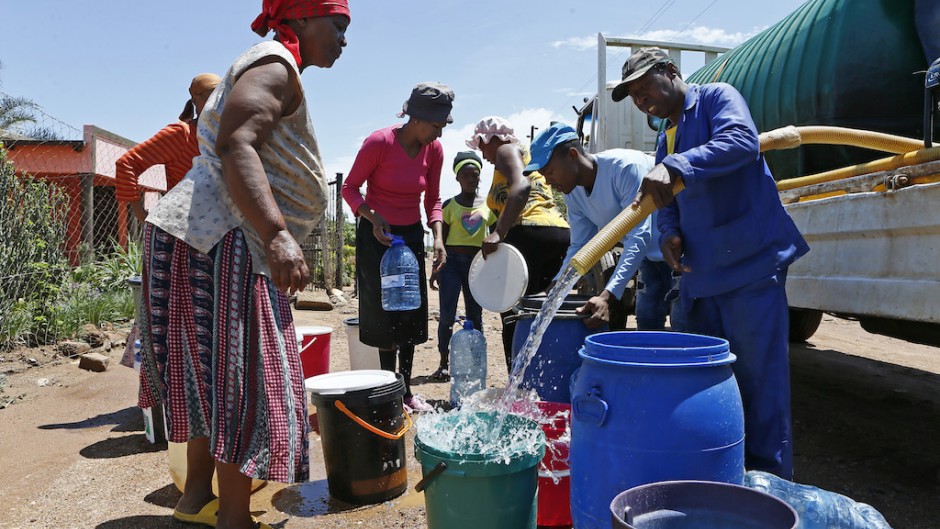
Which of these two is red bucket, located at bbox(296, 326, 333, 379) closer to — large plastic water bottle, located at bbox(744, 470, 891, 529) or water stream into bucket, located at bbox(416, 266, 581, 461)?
water stream into bucket, located at bbox(416, 266, 581, 461)

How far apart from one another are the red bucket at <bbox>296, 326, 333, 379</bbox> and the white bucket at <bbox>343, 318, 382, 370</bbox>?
49cm

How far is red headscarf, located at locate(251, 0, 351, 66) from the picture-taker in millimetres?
2119

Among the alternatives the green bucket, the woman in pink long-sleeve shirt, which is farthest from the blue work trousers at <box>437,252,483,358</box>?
the green bucket

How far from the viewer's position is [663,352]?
190 centimetres

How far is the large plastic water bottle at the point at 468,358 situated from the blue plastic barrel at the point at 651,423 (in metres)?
2.41

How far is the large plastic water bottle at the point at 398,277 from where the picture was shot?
3801 millimetres

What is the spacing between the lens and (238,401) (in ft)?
6.56

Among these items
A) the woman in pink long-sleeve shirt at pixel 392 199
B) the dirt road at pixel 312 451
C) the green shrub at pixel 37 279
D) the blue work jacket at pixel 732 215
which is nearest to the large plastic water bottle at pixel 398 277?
the woman in pink long-sleeve shirt at pixel 392 199

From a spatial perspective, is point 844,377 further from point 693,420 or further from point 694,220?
point 693,420

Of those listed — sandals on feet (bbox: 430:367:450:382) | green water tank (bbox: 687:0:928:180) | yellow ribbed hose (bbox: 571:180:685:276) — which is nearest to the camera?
yellow ribbed hose (bbox: 571:180:685:276)

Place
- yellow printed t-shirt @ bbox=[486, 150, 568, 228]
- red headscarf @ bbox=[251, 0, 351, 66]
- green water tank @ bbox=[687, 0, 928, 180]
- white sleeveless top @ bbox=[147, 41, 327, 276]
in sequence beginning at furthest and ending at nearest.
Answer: yellow printed t-shirt @ bbox=[486, 150, 568, 228]
green water tank @ bbox=[687, 0, 928, 180]
red headscarf @ bbox=[251, 0, 351, 66]
white sleeveless top @ bbox=[147, 41, 327, 276]

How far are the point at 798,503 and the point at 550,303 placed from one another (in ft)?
3.77

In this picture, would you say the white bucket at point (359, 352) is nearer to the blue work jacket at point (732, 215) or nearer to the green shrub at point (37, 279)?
the blue work jacket at point (732, 215)

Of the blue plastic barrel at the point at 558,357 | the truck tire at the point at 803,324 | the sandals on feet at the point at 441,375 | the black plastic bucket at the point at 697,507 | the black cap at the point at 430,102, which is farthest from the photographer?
the truck tire at the point at 803,324
